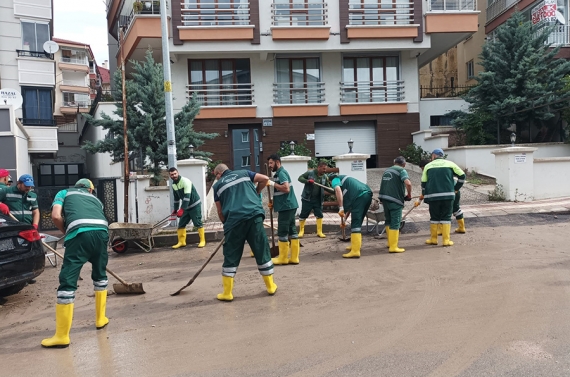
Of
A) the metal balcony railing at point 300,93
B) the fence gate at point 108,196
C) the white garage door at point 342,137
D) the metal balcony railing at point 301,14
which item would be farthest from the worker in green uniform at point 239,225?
the metal balcony railing at point 301,14

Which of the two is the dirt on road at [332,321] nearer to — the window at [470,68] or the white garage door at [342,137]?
the white garage door at [342,137]

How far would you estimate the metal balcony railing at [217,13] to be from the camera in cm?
2091

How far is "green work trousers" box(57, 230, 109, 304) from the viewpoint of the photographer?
515cm

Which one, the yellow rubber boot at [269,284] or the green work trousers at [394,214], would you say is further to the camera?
the green work trousers at [394,214]

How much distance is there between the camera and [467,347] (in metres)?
4.34

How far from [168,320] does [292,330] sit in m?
1.57

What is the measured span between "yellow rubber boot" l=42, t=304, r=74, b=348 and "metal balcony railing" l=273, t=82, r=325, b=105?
17969 mm

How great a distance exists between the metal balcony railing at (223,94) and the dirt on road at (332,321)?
14123 mm

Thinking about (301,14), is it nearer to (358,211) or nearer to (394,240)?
(358,211)

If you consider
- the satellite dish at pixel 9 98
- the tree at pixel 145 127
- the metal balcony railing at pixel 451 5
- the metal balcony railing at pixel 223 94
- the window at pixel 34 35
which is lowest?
the tree at pixel 145 127

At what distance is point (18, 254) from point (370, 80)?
1861cm

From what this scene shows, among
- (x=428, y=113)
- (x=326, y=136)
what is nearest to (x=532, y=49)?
(x=428, y=113)

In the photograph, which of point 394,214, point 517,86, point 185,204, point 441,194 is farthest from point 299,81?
point 394,214

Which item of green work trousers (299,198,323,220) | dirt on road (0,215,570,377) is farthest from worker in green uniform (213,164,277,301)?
green work trousers (299,198,323,220)
